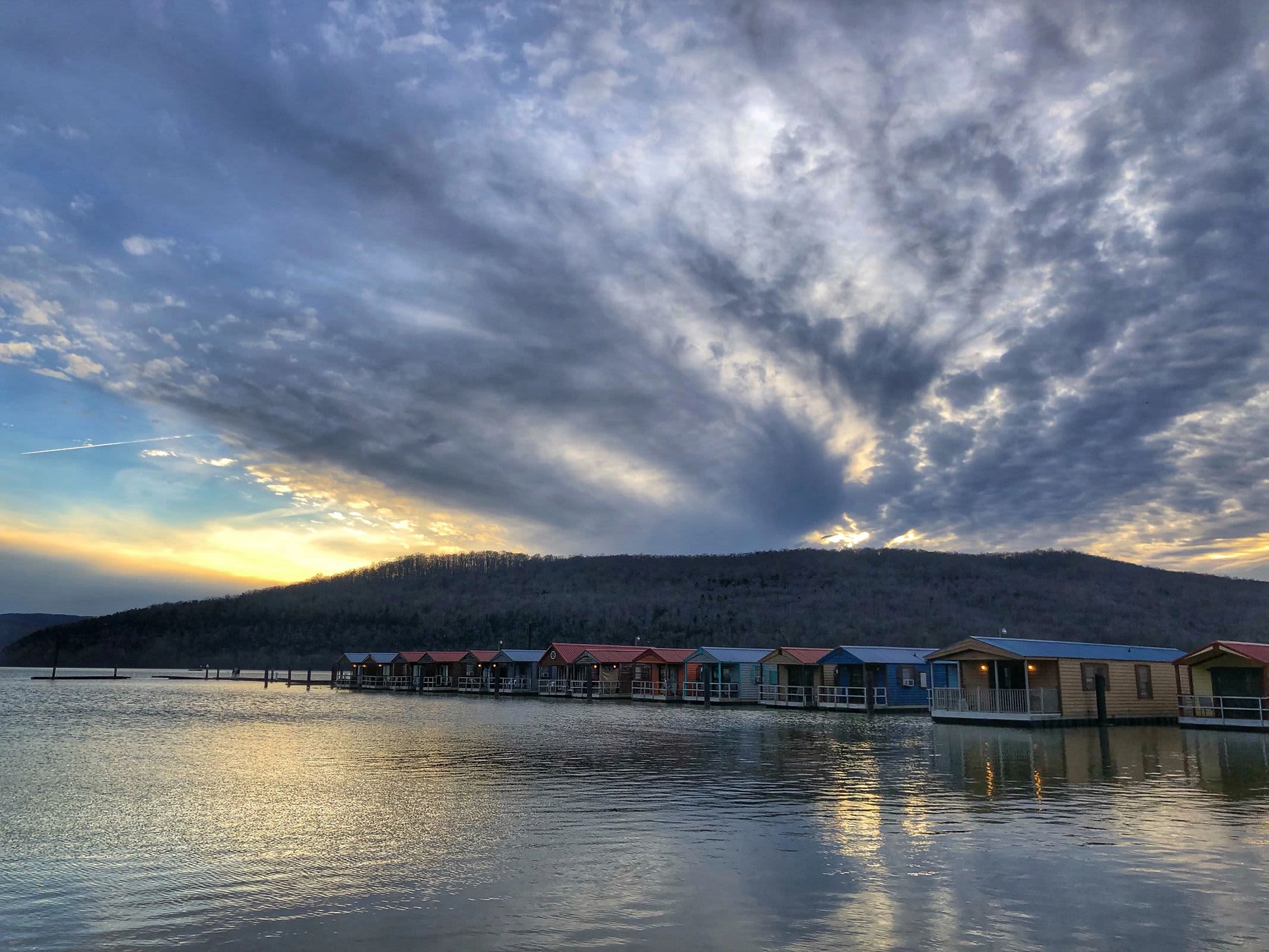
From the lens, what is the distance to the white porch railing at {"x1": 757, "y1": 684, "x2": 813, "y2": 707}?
62.3m

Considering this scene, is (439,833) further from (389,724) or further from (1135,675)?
(1135,675)

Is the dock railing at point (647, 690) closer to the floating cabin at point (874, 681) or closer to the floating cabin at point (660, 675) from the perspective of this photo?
the floating cabin at point (660, 675)

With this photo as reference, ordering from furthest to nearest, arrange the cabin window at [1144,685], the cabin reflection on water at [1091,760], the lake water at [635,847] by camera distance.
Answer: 1. the cabin window at [1144,685]
2. the cabin reflection on water at [1091,760]
3. the lake water at [635,847]

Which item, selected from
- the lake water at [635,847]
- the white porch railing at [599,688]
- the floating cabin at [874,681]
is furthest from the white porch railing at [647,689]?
the lake water at [635,847]

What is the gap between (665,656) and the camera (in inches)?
3066

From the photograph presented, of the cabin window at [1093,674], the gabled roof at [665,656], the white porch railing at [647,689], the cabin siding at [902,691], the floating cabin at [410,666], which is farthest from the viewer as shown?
the floating cabin at [410,666]

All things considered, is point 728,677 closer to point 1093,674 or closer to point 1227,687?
point 1093,674

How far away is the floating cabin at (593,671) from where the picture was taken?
82250 millimetres

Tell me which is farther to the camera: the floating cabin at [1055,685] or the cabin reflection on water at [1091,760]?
the floating cabin at [1055,685]

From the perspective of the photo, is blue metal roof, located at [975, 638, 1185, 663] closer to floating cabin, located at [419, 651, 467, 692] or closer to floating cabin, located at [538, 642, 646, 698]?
floating cabin, located at [538, 642, 646, 698]

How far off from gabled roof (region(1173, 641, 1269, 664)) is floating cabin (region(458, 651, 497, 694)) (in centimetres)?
6779

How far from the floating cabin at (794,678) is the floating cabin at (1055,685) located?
1482 cm

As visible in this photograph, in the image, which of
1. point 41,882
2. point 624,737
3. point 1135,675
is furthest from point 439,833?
point 1135,675

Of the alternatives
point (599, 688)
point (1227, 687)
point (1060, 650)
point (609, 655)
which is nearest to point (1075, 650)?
point (1060, 650)
